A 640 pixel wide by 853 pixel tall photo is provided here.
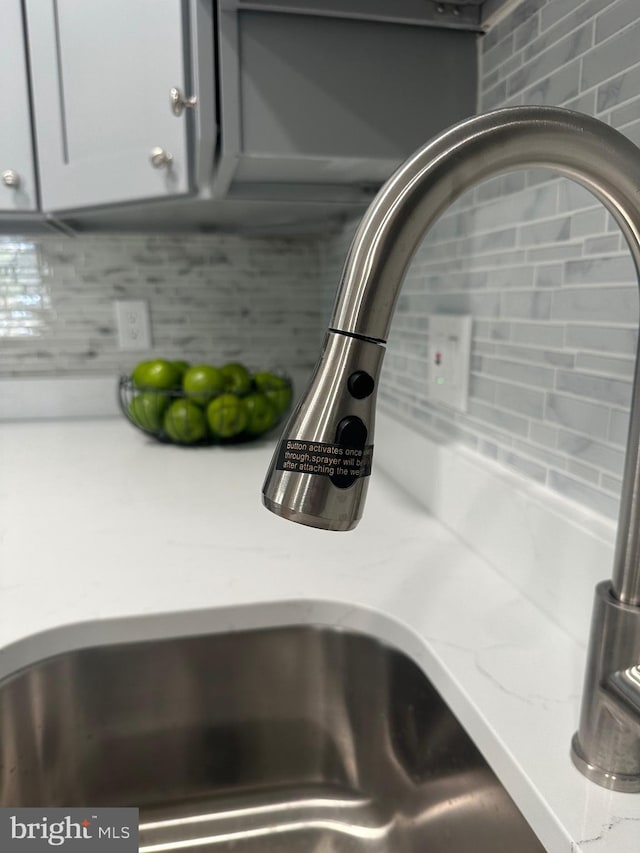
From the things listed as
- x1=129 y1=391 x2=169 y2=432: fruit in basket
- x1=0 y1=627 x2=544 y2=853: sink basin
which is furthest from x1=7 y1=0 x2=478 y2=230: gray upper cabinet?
x1=0 y1=627 x2=544 y2=853: sink basin

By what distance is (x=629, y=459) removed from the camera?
35 centimetres

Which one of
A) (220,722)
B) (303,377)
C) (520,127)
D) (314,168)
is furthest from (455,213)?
(303,377)

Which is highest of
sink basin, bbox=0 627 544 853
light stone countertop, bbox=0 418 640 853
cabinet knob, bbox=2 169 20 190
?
cabinet knob, bbox=2 169 20 190

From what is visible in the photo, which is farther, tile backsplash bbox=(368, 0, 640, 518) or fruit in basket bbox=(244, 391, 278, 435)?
fruit in basket bbox=(244, 391, 278, 435)

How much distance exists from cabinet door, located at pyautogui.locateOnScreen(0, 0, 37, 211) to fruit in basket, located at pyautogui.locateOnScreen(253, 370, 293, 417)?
1.64 ft

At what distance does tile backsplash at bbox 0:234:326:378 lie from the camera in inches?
55.6

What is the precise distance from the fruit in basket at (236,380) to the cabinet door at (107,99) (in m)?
0.37

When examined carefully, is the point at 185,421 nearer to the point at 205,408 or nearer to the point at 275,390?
the point at 205,408

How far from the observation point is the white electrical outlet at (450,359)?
783 millimetres

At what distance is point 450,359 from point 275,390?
48 centimetres

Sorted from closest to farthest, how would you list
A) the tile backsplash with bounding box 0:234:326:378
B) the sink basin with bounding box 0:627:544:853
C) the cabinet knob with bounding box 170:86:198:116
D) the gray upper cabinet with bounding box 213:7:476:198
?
the sink basin with bounding box 0:627:544:853 < the gray upper cabinet with bounding box 213:7:476:198 < the cabinet knob with bounding box 170:86:198:116 < the tile backsplash with bounding box 0:234:326:378

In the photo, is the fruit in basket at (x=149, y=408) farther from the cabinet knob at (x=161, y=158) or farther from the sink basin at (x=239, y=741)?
the sink basin at (x=239, y=741)

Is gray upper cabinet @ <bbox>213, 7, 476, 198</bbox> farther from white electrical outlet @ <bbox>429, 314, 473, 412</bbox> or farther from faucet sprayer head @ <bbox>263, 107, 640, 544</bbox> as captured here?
faucet sprayer head @ <bbox>263, 107, 640, 544</bbox>

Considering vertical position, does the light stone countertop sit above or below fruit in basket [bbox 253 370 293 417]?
below
